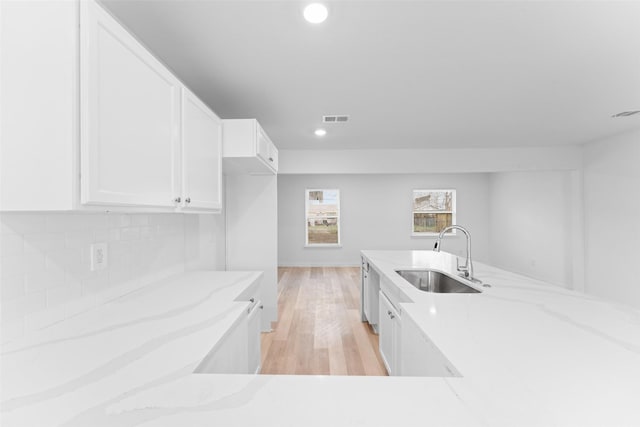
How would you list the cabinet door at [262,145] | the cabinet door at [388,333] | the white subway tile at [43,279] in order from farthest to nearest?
the cabinet door at [262,145]
the cabinet door at [388,333]
the white subway tile at [43,279]

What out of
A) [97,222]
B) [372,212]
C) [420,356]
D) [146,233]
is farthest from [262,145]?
[372,212]

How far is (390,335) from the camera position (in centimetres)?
217

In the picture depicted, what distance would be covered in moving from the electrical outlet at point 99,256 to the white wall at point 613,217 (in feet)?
18.4

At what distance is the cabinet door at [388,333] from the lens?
6.56ft

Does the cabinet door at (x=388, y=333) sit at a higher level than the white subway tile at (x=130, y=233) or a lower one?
lower

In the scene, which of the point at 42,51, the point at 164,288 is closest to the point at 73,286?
the point at 164,288

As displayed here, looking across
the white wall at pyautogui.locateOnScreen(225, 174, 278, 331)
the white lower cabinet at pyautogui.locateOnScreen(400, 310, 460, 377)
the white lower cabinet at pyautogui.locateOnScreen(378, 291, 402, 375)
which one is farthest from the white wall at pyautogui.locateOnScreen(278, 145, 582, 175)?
the white lower cabinet at pyautogui.locateOnScreen(400, 310, 460, 377)

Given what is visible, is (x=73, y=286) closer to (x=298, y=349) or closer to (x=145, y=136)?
(x=145, y=136)

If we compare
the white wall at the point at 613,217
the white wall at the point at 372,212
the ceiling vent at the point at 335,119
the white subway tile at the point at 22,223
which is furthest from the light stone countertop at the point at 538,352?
the white wall at the point at 372,212

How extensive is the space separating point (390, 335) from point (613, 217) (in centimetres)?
413

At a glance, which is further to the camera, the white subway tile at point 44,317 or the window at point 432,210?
the window at point 432,210

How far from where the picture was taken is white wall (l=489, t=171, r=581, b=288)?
4922mm

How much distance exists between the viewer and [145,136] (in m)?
1.26

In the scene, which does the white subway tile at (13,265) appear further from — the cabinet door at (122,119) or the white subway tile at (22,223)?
the cabinet door at (122,119)
